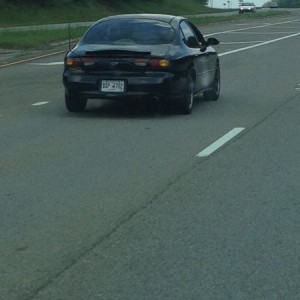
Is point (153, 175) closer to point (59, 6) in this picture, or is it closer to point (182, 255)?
point (182, 255)

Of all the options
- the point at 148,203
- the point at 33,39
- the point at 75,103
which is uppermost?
the point at 148,203

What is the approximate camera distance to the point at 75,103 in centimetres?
1510

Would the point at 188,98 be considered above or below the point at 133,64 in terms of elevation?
below

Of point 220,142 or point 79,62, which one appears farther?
point 79,62

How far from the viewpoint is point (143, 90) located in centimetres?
1420

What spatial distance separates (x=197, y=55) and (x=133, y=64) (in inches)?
69.2

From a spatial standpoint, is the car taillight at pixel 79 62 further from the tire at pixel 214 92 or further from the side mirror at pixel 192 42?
the tire at pixel 214 92

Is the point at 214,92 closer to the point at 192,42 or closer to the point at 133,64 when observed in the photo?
the point at 192,42

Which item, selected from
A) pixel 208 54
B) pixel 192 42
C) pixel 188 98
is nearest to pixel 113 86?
pixel 188 98

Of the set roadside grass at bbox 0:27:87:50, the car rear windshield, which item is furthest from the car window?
roadside grass at bbox 0:27:87:50

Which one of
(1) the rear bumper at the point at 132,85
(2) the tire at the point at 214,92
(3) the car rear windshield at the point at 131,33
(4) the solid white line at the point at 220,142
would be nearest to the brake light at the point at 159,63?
(1) the rear bumper at the point at 132,85

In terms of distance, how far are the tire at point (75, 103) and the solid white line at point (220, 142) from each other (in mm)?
2722

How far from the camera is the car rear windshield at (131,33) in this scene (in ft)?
48.1

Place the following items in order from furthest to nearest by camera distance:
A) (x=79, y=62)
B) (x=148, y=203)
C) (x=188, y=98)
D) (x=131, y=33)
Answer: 1. (x=188, y=98)
2. (x=131, y=33)
3. (x=79, y=62)
4. (x=148, y=203)
